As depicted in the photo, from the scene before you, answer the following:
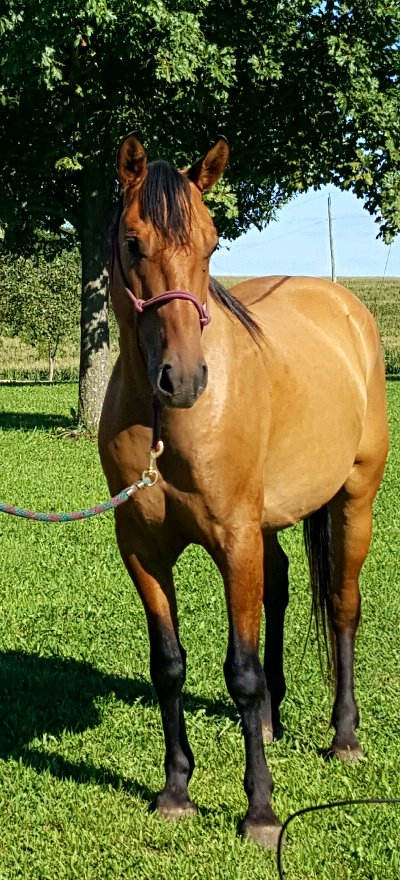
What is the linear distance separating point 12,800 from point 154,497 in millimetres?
1525

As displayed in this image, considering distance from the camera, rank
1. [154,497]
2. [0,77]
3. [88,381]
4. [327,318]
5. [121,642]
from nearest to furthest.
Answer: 1. [154,497]
2. [327,318]
3. [121,642]
4. [0,77]
5. [88,381]

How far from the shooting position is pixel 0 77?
47.5 ft

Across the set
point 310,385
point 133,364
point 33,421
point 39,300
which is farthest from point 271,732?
point 39,300

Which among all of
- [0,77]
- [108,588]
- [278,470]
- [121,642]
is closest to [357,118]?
[0,77]

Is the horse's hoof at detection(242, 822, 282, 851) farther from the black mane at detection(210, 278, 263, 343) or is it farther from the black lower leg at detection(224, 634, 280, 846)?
the black mane at detection(210, 278, 263, 343)

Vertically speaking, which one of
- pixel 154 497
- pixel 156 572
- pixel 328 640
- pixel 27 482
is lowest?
pixel 27 482

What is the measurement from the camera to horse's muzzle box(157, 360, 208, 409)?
296 centimetres

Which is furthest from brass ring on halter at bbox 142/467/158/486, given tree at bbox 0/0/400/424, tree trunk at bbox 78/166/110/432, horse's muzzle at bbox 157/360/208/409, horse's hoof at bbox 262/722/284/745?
tree trunk at bbox 78/166/110/432

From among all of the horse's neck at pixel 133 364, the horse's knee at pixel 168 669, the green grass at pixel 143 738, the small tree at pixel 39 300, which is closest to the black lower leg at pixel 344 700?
the green grass at pixel 143 738

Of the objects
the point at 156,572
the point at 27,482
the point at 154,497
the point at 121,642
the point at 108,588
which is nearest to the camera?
the point at 154,497

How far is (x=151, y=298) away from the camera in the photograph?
125 inches

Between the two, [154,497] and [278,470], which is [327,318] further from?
[154,497]

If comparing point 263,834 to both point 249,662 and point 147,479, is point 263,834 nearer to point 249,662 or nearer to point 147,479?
point 249,662

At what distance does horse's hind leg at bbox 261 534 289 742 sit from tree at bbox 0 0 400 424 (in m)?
10.1
